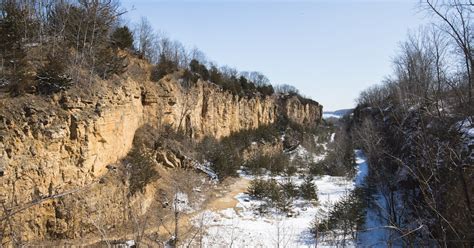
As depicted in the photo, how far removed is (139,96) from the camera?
1902 centimetres

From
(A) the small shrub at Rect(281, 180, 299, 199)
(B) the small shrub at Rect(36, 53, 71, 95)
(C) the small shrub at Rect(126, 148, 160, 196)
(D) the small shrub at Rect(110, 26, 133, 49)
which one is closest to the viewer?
(B) the small shrub at Rect(36, 53, 71, 95)

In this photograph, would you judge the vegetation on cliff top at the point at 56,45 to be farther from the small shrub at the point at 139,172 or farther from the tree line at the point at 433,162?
the tree line at the point at 433,162

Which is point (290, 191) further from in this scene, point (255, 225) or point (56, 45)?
point (56, 45)

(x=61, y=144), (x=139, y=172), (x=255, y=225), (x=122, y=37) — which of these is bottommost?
(x=255, y=225)

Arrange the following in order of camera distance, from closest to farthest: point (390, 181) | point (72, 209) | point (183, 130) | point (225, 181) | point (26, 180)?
point (26, 180) < point (72, 209) < point (390, 181) < point (225, 181) < point (183, 130)

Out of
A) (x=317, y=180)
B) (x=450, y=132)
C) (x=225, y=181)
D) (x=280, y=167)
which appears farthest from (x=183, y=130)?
(x=450, y=132)

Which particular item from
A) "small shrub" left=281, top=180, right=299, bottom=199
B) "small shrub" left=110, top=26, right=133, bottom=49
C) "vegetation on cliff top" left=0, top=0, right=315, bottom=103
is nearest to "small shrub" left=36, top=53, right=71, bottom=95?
"vegetation on cliff top" left=0, top=0, right=315, bottom=103

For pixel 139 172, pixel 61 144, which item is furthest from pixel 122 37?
pixel 61 144

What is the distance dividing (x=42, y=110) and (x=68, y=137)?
4.03 ft

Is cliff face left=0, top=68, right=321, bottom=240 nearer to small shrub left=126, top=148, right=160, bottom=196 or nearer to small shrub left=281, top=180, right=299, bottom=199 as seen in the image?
small shrub left=126, top=148, right=160, bottom=196

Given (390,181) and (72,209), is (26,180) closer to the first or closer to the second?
(72,209)

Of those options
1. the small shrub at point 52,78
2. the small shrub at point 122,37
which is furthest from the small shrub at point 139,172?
the small shrub at point 122,37

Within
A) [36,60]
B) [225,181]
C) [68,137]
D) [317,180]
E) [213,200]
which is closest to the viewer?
[68,137]

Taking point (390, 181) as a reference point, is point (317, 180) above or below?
below
